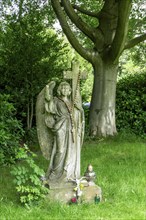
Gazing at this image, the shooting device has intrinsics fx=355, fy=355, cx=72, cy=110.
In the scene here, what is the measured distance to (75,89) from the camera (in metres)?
5.65

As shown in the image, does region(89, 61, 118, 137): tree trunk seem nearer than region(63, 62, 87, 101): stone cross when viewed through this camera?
No

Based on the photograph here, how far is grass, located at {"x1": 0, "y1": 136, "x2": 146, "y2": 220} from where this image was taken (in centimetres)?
484

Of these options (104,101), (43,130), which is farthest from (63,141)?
(104,101)

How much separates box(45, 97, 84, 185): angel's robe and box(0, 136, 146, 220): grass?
0.49 meters

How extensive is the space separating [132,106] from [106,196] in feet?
23.5

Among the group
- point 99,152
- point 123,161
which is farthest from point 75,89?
point 99,152

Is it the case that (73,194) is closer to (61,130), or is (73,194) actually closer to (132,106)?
(61,130)

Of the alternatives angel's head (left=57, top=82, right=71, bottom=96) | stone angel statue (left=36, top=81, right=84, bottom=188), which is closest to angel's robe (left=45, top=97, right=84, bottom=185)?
stone angel statue (left=36, top=81, right=84, bottom=188)

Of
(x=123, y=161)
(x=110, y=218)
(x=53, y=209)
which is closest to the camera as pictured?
(x=110, y=218)

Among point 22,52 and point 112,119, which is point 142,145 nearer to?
point 112,119

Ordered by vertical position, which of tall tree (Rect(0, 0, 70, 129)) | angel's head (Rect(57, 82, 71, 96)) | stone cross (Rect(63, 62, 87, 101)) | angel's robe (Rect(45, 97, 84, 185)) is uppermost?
tall tree (Rect(0, 0, 70, 129))

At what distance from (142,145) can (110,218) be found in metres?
5.34

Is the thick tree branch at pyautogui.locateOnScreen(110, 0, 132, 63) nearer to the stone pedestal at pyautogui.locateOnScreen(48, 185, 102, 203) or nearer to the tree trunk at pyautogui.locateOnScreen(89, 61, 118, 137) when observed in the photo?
the tree trunk at pyautogui.locateOnScreen(89, 61, 118, 137)

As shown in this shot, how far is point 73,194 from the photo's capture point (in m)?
5.38
